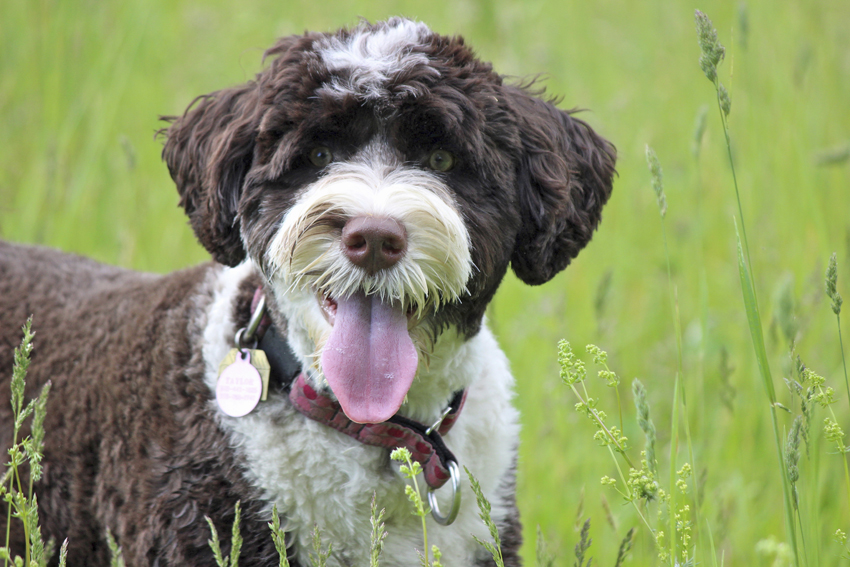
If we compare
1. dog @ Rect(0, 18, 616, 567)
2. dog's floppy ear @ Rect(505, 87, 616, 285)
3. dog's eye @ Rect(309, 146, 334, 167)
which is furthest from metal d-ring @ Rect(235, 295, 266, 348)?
dog's floppy ear @ Rect(505, 87, 616, 285)

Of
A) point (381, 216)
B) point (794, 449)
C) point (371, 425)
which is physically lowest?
point (371, 425)

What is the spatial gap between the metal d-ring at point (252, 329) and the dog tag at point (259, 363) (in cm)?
8

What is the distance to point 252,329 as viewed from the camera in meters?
2.58

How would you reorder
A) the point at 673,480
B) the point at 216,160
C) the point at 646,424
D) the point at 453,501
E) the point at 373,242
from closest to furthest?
the point at 646,424
the point at 673,480
the point at 373,242
the point at 453,501
the point at 216,160

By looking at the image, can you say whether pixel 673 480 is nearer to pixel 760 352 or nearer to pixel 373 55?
pixel 760 352

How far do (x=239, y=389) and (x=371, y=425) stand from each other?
0.43 metres

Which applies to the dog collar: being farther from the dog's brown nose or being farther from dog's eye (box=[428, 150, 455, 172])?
dog's eye (box=[428, 150, 455, 172])

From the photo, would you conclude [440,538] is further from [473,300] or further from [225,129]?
[225,129]

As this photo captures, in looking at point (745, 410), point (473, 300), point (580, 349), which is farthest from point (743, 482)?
point (473, 300)

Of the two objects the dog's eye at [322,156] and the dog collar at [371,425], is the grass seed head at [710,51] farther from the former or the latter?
the dog collar at [371,425]

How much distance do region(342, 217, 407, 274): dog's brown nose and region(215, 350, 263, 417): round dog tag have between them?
22.4 inches

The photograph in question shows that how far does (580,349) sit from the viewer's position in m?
4.60

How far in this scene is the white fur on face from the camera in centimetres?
213

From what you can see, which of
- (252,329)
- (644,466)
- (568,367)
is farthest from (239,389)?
(644,466)
